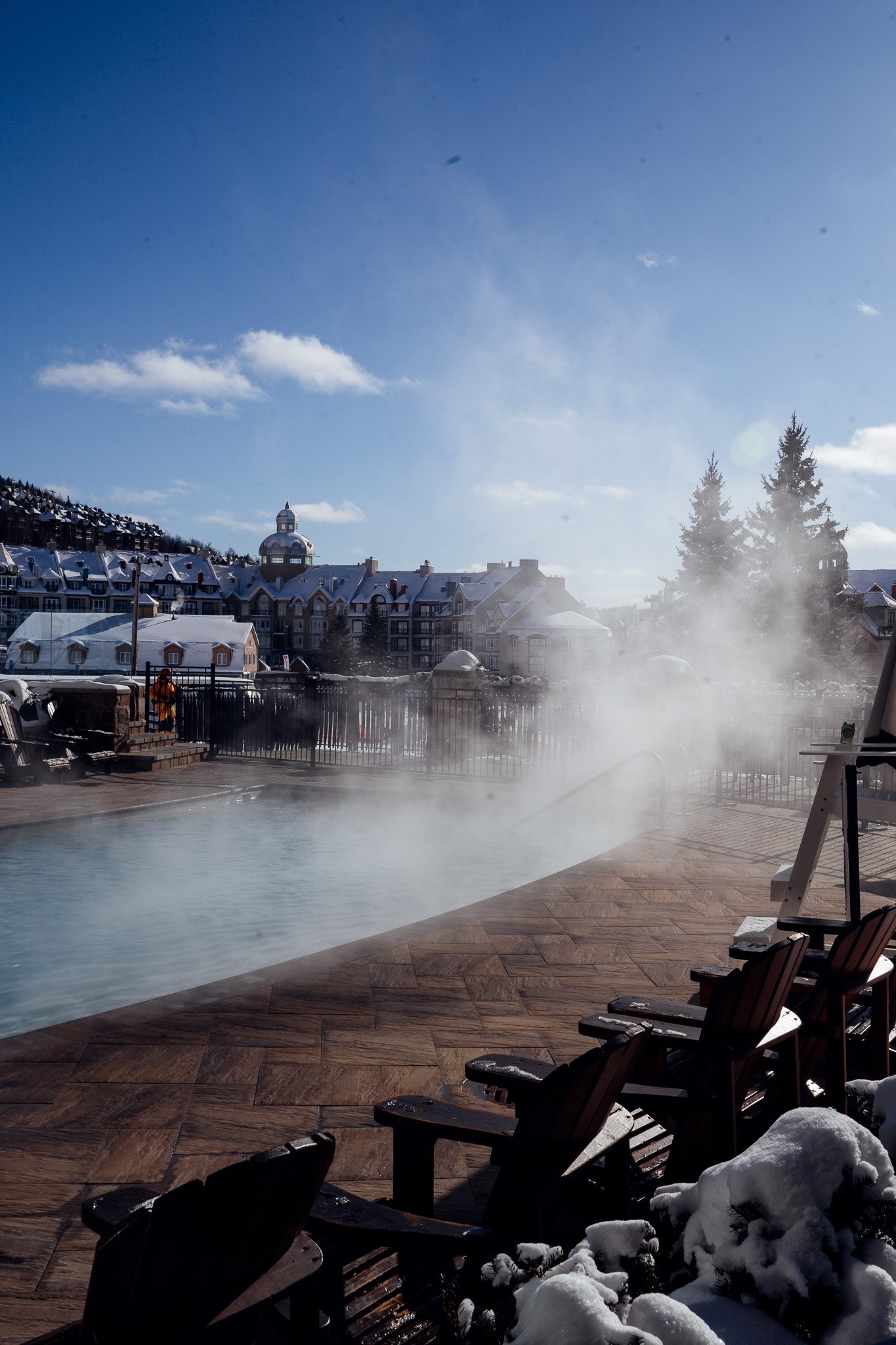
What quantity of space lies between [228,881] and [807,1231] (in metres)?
7.29

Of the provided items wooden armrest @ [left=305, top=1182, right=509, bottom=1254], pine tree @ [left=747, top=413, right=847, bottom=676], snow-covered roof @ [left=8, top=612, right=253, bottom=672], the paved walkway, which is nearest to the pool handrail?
the paved walkway

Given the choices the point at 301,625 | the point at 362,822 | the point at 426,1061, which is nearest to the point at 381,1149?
the point at 426,1061

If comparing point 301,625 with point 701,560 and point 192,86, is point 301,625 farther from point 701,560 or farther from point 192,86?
point 192,86

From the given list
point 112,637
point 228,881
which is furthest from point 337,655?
point 228,881

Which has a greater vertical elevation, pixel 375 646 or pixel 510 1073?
pixel 375 646

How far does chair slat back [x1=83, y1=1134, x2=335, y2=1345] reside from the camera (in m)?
0.96

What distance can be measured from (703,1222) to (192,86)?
9684 mm

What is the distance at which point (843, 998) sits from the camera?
238 centimetres

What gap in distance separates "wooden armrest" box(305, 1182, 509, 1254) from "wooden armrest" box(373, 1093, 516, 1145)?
15 cm

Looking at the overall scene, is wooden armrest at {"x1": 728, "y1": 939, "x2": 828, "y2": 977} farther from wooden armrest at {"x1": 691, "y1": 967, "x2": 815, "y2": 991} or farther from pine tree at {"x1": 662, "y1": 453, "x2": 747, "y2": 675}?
pine tree at {"x1": 662, "y1": 453, "x2": 747, "y2": 675}

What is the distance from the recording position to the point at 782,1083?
7.82ft

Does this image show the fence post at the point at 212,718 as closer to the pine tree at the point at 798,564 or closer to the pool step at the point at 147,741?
the pool step at the point at 147,741

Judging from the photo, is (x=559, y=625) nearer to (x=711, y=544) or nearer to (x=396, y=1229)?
(x=711, y=544)

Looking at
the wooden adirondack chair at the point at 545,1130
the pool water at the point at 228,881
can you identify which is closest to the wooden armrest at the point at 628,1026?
the wooden adirondack chair at the point at 545,1130
